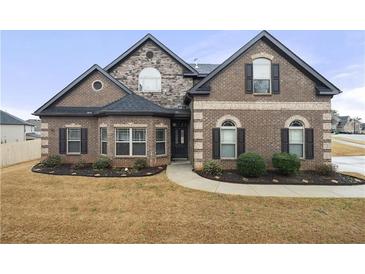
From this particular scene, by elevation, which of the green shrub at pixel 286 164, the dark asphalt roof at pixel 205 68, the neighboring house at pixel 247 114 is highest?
the dark asphalt roof at pixel 205 68

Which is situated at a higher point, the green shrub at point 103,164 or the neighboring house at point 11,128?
the neighboring house at point 11,128

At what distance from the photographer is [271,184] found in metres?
9.75

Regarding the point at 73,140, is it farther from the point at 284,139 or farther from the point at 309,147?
the point at 309,147

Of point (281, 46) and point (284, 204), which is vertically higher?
point (281, 46)

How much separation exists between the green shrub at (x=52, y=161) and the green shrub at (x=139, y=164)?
16.9ft

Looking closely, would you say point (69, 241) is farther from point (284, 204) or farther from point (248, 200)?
point (284, 204)

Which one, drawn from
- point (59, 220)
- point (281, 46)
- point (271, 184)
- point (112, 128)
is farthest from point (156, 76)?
point (59, 220)

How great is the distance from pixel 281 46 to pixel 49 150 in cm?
1556

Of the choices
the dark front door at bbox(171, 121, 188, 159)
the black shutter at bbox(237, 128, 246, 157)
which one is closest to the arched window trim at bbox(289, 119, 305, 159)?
the black shutter at bbox(237, 128, 246, 157)

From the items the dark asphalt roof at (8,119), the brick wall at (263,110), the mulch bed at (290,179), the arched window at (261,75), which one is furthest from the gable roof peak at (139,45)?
the dark asphalt roof at (8,119)

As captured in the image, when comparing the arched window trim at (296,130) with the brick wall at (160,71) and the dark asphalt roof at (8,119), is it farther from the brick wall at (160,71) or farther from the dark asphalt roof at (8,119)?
the dark asphalt roof at (8,119)

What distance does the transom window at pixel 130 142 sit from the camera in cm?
1290

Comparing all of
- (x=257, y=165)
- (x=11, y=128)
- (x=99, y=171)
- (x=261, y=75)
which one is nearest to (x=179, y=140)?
(x=99, y=171)

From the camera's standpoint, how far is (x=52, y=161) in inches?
529
